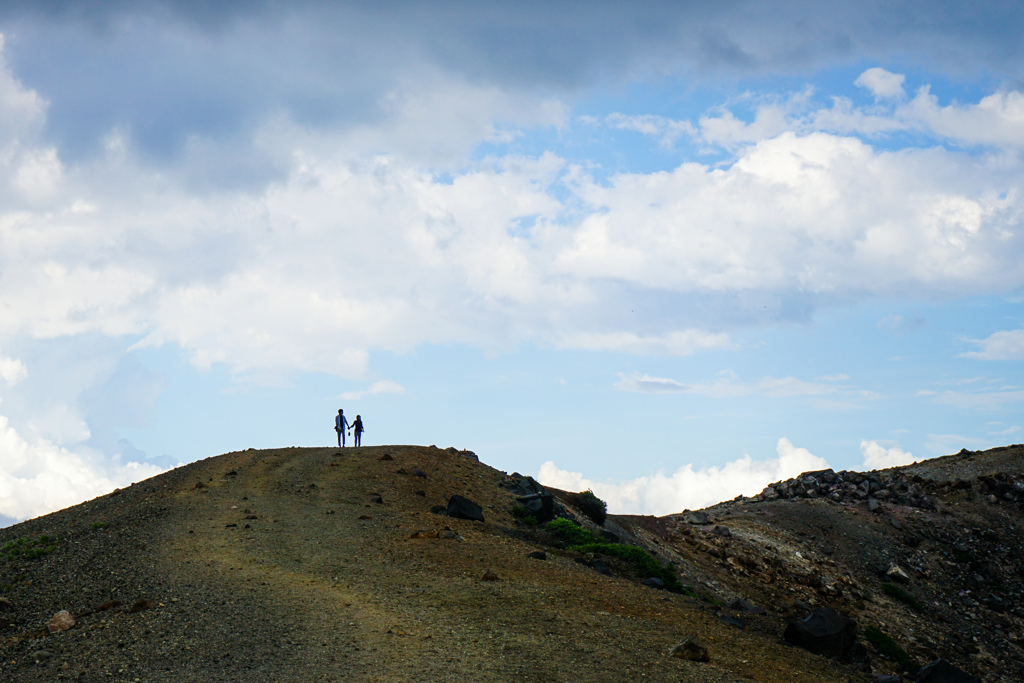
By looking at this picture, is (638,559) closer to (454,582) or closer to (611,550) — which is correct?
(611,550)

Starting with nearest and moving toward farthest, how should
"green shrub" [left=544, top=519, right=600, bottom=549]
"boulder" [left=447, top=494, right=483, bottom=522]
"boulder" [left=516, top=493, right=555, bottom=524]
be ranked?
1. "boulder" [left=447, top=494, right=483, bottom=522]
2. "green shrub" [left=544, top=519, right=600, bottom=549]
3. "boulder" [left=516, top=493, right=555, bottom=524]

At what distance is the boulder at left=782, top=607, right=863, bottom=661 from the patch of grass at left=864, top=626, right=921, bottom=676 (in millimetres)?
11380

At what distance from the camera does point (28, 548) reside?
71.0 feet

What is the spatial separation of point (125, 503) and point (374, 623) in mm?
16391

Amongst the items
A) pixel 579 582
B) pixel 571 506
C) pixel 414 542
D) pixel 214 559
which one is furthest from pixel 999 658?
pixel 214 559

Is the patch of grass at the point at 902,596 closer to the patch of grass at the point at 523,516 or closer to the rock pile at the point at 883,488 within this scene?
the rock pile at the point at 883,488

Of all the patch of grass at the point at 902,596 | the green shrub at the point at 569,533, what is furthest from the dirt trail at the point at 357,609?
the patch of grass at the point at 902,596

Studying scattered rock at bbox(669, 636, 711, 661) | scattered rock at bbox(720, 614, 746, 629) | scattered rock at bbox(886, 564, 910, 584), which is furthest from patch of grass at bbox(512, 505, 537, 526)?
scattered rock at bbox(886, 564, 910, 584)

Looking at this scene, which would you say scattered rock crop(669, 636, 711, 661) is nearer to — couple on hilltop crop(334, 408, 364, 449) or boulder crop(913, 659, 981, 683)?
boulder crop(913, 659, 981, 683)

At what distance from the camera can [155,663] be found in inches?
495

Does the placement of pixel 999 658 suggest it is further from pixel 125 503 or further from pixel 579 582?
pixel 125 503

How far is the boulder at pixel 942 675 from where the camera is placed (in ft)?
51.5

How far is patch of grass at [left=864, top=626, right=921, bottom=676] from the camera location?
85.7ft

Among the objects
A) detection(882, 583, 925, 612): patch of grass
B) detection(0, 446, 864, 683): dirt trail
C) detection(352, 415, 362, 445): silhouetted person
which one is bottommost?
detection(882, 583, 925, 612): patch of grass
